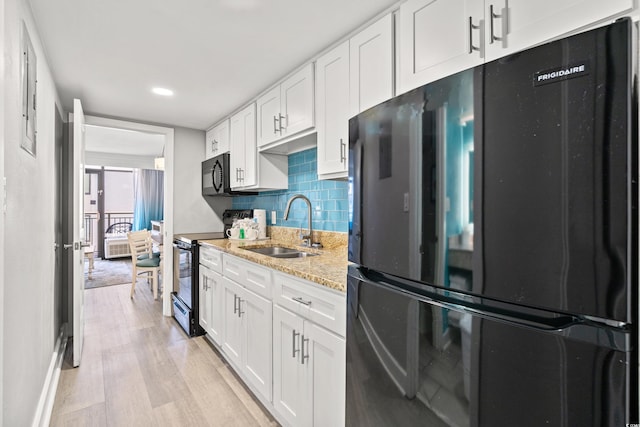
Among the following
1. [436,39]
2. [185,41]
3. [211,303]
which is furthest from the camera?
[211,303]

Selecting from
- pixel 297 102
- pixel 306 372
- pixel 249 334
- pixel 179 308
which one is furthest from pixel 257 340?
pixel 179 308

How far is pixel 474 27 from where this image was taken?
1.15 meters

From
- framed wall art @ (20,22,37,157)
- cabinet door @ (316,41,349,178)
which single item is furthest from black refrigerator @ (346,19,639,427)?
framed wall art @ (20,22,37,157)

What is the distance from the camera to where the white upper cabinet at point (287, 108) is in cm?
203

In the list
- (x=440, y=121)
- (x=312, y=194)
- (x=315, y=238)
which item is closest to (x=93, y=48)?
(x=312, y=194)

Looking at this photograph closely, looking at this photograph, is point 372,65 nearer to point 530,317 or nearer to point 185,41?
point 185,41

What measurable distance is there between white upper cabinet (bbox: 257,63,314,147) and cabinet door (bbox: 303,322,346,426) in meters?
1.24

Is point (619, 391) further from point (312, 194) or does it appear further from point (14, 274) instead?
point (312, 194)

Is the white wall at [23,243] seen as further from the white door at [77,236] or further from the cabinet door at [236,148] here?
the cabinet door at [236,148]

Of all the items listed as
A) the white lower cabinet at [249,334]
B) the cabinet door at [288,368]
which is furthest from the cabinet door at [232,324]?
the cabinet door at [288,368]

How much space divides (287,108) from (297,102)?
0.45 ft

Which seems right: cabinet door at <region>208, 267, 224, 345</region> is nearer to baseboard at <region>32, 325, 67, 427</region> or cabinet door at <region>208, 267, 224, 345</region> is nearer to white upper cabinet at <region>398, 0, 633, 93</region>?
baseboard at <region>32, 325, 67, 427</region>

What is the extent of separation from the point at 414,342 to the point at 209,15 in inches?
67.2

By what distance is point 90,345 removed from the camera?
2803 mm
